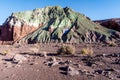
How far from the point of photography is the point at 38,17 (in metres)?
88.2

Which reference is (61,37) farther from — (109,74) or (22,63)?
(109,74)

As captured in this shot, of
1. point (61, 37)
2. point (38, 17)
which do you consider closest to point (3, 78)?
point (61, 37)

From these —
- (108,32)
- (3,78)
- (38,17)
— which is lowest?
(3,78)

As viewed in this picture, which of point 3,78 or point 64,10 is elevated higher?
point 64,10

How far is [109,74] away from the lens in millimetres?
13945

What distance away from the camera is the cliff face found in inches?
2842

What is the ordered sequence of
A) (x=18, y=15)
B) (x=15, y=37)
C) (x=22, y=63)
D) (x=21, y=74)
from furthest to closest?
(x=18, y=15) → (x=15, y=37) → (x=22, y=63) → (x=21, y=74)

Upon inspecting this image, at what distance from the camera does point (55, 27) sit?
80438 mm

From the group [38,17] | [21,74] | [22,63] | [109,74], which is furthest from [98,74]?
[38,17]

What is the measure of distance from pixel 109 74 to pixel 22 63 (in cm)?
675

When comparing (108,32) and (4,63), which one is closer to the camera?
(4,63)

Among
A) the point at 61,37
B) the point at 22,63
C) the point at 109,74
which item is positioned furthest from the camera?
the point at 61,37

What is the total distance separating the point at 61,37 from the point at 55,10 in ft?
60.1

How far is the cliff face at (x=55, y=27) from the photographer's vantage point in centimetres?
7218
